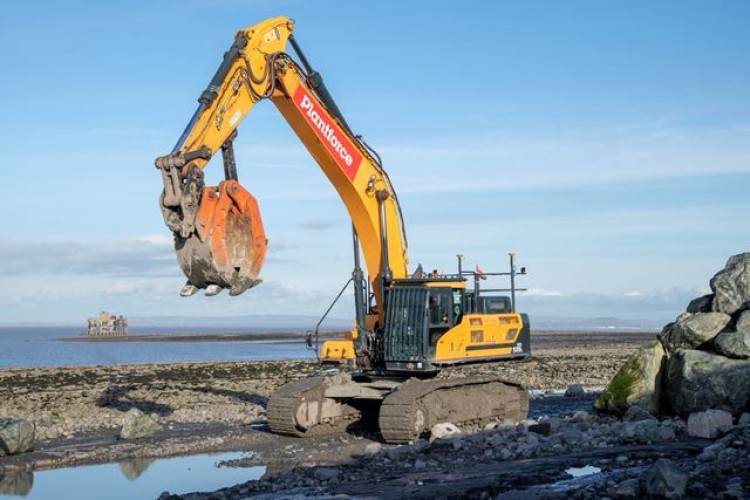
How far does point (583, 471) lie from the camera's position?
1238 centimetres

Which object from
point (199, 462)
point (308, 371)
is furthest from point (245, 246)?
point (308, 371)

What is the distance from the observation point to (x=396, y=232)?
18.1m

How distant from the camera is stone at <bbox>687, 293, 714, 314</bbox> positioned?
755 inches

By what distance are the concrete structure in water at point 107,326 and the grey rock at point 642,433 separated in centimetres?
12797

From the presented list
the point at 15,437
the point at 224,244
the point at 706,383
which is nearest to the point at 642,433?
the point at 706,383

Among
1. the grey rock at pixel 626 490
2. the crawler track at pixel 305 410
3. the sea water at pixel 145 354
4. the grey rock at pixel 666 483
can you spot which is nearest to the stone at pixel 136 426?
the crawler track at pixel 305 410

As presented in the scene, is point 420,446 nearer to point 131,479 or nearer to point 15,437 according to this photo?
point 131,479

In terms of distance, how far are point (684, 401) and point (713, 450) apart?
484 centimetres

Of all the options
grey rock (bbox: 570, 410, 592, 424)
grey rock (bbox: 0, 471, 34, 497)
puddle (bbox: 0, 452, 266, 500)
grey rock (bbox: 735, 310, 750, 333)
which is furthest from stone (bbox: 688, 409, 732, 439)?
grey rock (bbox: 0, 471, 34, 497)

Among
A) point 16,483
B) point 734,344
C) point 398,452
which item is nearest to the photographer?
point 16,483

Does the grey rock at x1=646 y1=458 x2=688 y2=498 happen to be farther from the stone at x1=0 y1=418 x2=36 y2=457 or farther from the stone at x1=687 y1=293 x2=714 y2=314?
the stone at x1=0 y1=418 x2=36 y2=457

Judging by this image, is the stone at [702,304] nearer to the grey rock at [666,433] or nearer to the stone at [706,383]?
the stone at [706,383]

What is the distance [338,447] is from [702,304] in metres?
8.06

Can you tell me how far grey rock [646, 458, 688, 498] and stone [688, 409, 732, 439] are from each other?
495 cm
